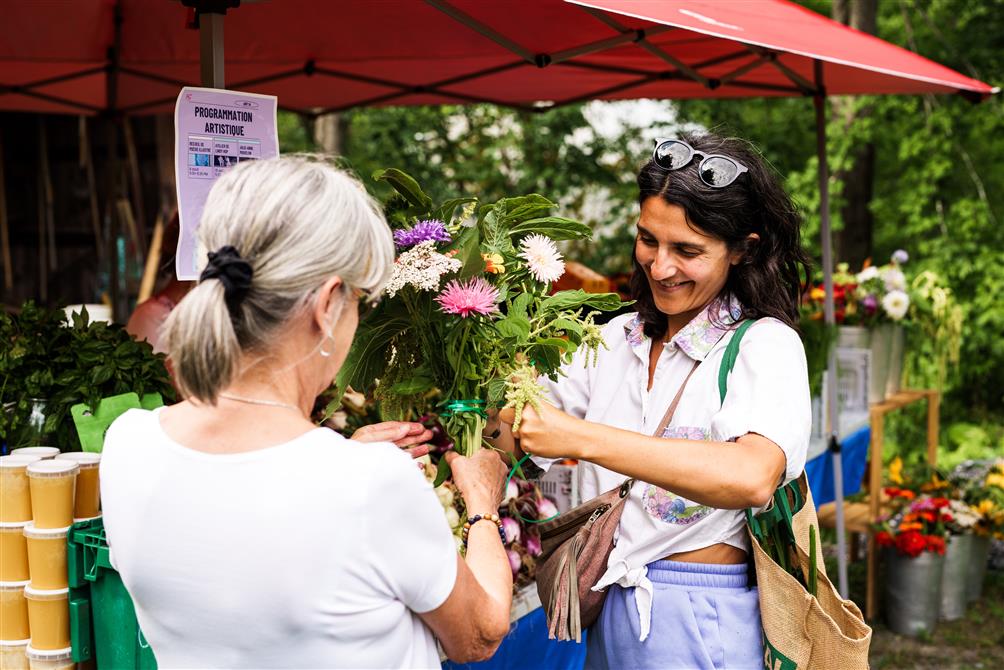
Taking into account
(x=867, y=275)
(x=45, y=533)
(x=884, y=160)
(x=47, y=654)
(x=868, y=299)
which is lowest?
(x=47, y=654)

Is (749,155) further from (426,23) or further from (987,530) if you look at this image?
(987,530)

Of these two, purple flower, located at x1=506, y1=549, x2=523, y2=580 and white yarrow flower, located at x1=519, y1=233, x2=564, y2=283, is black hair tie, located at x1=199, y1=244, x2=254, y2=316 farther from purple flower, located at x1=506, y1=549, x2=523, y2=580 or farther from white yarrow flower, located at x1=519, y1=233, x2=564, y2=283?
purple flower, located at x1=506, y1=549, x2=523, y2=580

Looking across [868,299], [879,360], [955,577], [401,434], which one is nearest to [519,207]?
[401,434]

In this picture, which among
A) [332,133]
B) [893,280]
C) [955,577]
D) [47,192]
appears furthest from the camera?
[332,133]

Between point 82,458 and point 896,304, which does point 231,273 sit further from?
point 896,304

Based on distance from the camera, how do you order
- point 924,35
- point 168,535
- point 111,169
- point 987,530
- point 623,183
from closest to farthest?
point 168,535, point 987,530, point 111,169, point 924,35, point 623,183

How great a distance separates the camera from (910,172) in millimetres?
7613

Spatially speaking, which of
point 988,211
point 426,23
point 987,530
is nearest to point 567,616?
point 426,23

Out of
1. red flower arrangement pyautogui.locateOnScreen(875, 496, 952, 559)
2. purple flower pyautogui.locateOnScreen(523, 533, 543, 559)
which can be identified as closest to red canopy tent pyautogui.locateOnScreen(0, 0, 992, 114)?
purple flower pyautogui.locateOnScreen(523, 533, 543, 559)

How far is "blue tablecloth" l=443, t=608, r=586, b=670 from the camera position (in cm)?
250

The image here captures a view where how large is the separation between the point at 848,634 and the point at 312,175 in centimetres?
134

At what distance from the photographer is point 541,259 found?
5.69ft

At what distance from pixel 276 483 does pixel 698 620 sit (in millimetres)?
1023

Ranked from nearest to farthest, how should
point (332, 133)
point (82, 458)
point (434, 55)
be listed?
point (82, 458)
point (434, 55)
point (332, 133)
